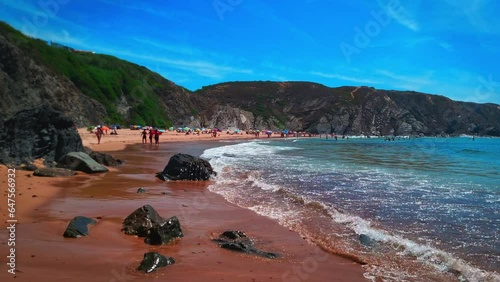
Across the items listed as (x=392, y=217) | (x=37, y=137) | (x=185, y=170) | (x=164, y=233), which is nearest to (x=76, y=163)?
(x=37, y=137)

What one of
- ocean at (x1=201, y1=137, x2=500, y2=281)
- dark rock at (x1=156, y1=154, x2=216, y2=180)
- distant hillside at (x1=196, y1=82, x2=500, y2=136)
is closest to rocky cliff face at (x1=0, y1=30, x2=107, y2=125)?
dark rock at (x1=156, y1=154, x2=216, y2=180)

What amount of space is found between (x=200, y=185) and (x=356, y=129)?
143 m

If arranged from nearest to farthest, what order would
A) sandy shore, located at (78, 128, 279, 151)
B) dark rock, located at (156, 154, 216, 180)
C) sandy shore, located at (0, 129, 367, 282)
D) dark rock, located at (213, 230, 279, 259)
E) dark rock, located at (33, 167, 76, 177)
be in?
sandy shore, located at (0, 129, 367, 282)
dark rock, located at (213, 230, 279, 259)
dark rock, located at (33, 167, 76, 177)
dark rock, located at (156, 154, 216, 180)
sandy shore, located at (78, 128, 279, 151)

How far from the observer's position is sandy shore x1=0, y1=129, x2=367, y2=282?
4.80 metres

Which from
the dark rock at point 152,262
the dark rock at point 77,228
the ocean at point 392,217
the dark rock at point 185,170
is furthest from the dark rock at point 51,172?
the dark rock at point 152,262

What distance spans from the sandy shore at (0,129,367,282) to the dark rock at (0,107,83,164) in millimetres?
3518

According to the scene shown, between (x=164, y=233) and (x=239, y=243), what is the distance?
1312 mm

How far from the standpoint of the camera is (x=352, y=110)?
154 meters

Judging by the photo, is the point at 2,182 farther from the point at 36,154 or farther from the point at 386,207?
the point at 386,207

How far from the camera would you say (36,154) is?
14.4 m

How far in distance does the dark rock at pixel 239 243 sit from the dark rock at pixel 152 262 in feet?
4.04

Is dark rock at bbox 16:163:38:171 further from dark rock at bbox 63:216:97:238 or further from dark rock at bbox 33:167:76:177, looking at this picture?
dark rock at bbox 63:216:97:238

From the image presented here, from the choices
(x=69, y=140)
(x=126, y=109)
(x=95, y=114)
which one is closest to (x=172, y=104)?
(x=126, y=109)

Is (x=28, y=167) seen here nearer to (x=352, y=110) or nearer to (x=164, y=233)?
(x=164, y=233)
